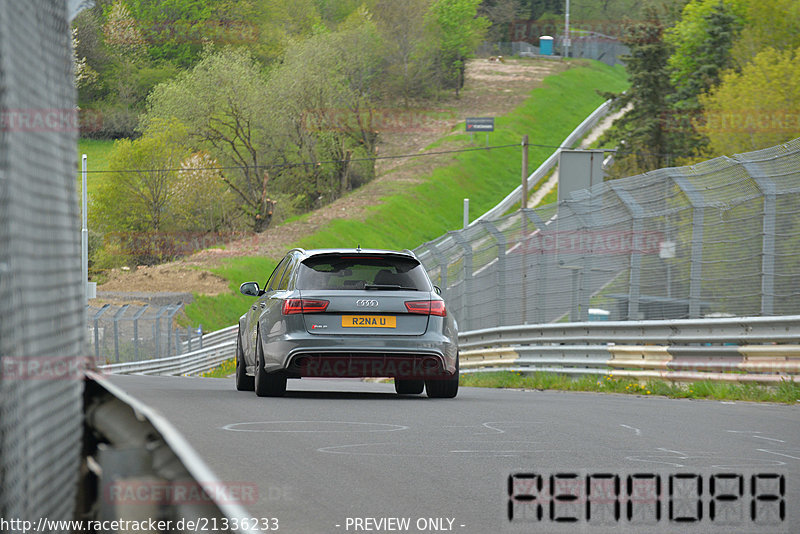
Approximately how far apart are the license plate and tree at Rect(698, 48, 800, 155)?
146 feet

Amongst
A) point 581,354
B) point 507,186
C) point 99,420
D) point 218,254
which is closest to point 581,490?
point 99,420

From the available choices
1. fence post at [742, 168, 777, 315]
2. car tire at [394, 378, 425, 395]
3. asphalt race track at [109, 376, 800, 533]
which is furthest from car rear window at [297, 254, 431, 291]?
fence post at [742, 168, 777, 315]

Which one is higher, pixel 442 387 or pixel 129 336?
pixel 442 387

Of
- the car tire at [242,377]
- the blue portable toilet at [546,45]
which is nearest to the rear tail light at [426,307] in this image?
the car tire at [242,377]

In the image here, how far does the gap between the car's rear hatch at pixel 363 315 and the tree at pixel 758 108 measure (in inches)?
1747

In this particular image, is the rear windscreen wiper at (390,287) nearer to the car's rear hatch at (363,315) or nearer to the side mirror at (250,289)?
the car's rear hatch at (363,315)

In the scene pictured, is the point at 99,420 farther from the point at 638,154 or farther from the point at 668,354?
the point at 638,154

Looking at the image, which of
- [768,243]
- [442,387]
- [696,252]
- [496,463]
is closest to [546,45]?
[696,252]

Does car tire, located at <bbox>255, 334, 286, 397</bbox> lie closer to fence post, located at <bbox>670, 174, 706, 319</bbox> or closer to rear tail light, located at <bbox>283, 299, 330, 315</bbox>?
rear tail light, located at <bbox>283, 299, 330, 315</bbox>

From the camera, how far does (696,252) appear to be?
51.1ft

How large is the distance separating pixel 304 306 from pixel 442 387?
2.08 meters

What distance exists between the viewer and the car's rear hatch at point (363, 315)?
11383mm

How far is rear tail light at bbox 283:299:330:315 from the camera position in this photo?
1141 cm

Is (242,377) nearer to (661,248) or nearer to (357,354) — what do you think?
(357,354)
